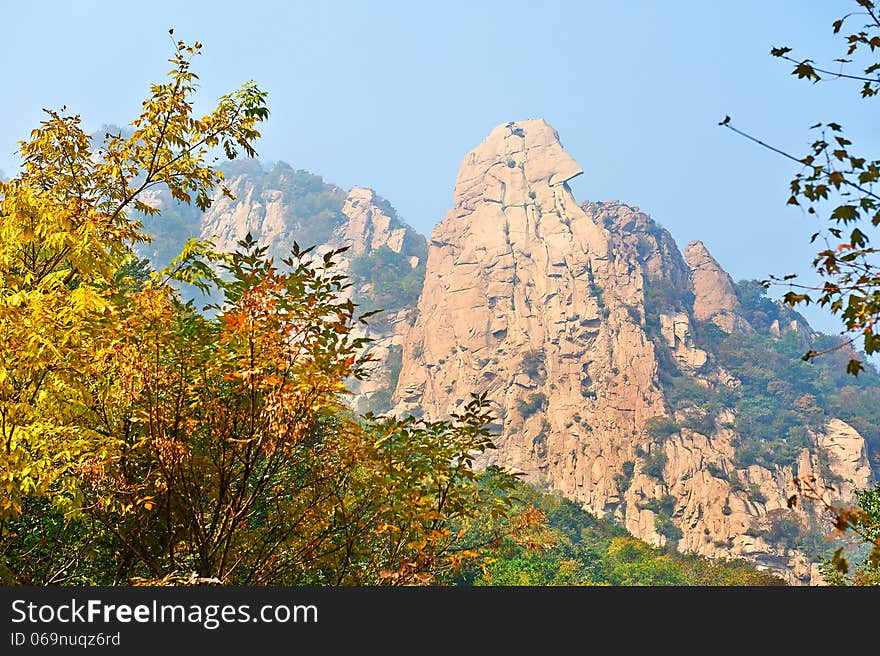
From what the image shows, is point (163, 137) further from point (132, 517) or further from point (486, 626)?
point (486, 626)

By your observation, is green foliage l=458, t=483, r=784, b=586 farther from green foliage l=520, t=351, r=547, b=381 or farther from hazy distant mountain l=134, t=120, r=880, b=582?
green foliage l=520, t=351, r=547, b=381

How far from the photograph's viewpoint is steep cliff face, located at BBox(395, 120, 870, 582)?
193ft

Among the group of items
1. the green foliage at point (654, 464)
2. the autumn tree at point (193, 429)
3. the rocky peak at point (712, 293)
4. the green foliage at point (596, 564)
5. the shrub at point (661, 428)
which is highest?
the rocky peak at point (712, 293)

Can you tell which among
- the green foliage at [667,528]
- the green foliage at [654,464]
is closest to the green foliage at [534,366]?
the green foliage at [654,464]

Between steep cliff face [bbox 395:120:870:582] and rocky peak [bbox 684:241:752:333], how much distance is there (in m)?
0.20

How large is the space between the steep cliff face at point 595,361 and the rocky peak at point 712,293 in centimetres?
20

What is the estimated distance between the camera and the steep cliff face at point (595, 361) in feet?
193

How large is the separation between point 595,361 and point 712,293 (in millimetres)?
26254

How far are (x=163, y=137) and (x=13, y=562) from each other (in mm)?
2729

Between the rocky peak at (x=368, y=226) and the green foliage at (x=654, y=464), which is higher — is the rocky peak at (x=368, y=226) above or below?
above

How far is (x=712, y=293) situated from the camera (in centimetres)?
8731

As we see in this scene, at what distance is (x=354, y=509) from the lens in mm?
4395

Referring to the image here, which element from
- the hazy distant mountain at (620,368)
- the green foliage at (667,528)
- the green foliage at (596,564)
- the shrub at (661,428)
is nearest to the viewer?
the green foliage at (596,564)

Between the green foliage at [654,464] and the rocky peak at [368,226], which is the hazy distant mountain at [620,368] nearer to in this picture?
the green foliage at [654,464]
